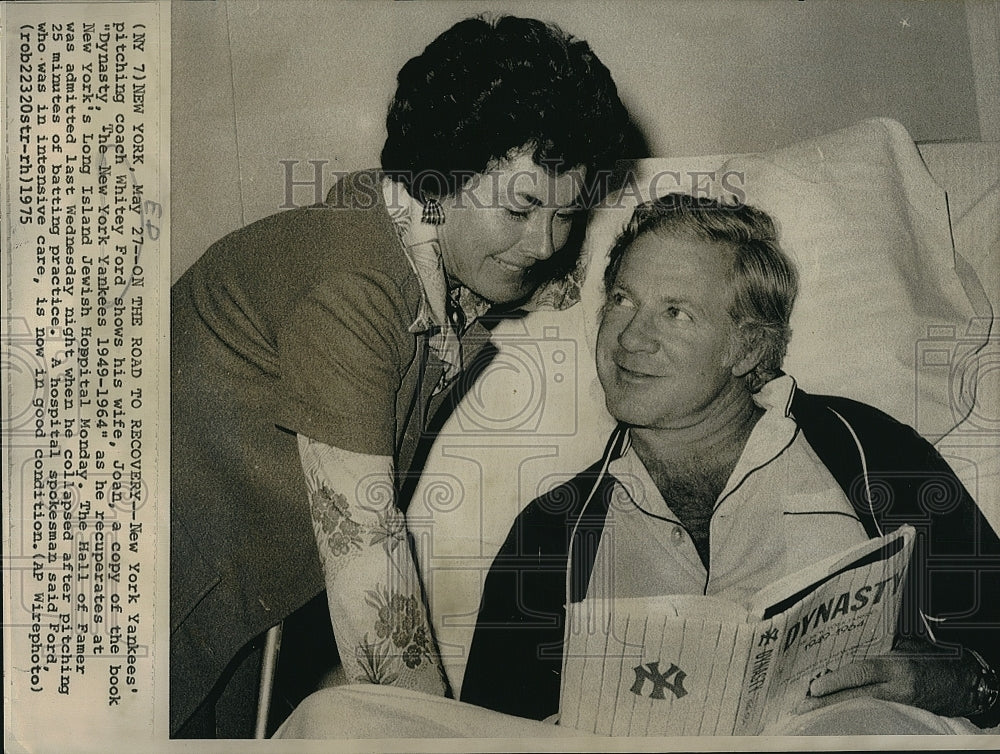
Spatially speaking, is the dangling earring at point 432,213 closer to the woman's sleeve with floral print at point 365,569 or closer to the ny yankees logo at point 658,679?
the woman's sleeve with floral print at point 365,569

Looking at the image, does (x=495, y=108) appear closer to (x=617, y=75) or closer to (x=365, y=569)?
(x=617, y=75)

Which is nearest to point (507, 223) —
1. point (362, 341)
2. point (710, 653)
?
point (362, 341)

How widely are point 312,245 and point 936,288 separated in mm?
1406

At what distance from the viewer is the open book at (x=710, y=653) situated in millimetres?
1951

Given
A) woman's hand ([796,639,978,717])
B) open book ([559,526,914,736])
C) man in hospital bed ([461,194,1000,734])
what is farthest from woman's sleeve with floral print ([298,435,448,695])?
woman's hand ([796,639,978,717])

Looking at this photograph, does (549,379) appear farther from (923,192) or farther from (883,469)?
(923,192)

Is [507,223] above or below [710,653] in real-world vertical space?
above

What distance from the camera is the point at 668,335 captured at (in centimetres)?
197

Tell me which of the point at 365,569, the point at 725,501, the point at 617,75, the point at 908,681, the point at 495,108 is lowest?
the point at 908,681

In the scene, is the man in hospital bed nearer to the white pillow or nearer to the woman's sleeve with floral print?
the white pillow

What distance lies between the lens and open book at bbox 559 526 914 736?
76.8 inches

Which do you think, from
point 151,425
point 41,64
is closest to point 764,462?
point 151,425

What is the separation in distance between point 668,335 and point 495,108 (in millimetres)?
621

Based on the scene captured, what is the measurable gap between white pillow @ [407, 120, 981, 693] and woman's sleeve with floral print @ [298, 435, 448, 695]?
6cm
